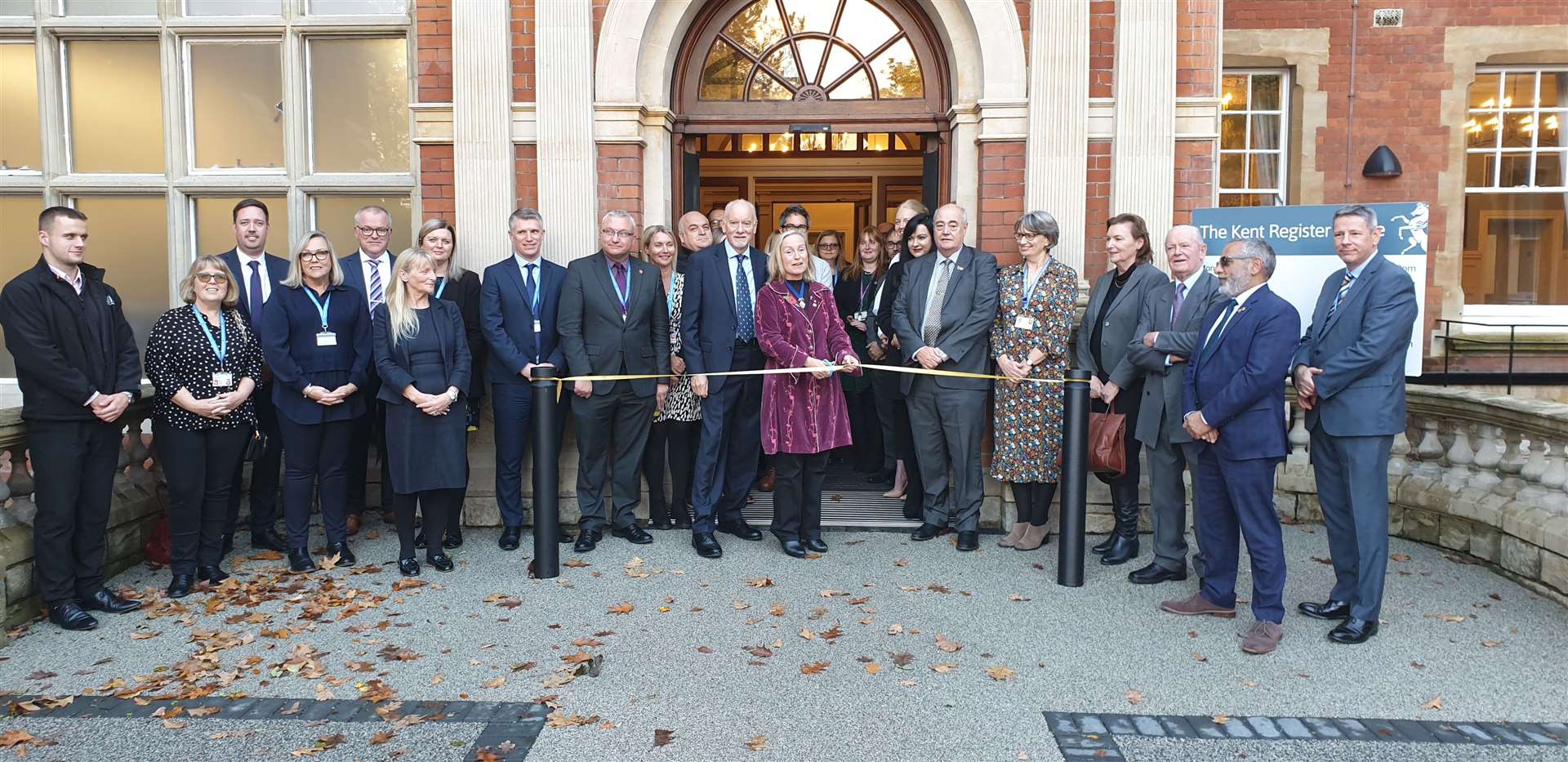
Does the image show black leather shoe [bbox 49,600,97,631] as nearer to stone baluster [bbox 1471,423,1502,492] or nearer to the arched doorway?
the arched doorway

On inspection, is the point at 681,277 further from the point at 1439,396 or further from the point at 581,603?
the point at 1439,396

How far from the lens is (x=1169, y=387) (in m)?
5.08

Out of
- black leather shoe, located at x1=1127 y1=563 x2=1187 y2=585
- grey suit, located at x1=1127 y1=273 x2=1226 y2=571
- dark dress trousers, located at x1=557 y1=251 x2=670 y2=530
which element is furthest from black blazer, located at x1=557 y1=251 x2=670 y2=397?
black leather shoe, located at x1=1127 y1=563 x2=1187 y2=585

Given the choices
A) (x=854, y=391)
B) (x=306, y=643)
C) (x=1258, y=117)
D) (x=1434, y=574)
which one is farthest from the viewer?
(x=1258, y=117)

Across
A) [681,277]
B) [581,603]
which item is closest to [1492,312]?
[681,277]

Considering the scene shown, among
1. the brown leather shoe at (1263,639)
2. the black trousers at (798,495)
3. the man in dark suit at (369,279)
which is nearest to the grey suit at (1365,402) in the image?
the brown leather shoe at (1263,639)

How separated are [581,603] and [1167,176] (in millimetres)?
4335

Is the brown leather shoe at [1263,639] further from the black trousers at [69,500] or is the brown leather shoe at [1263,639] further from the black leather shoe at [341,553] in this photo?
the black trousers at [69,500]

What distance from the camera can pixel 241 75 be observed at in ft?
22.9

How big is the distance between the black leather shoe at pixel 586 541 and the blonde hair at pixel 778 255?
180 cm

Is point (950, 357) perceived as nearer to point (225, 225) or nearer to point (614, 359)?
point (614, 359)

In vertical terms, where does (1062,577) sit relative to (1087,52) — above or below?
below

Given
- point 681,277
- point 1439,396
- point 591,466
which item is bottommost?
point 591,466

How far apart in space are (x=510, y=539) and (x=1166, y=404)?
12.2ft
